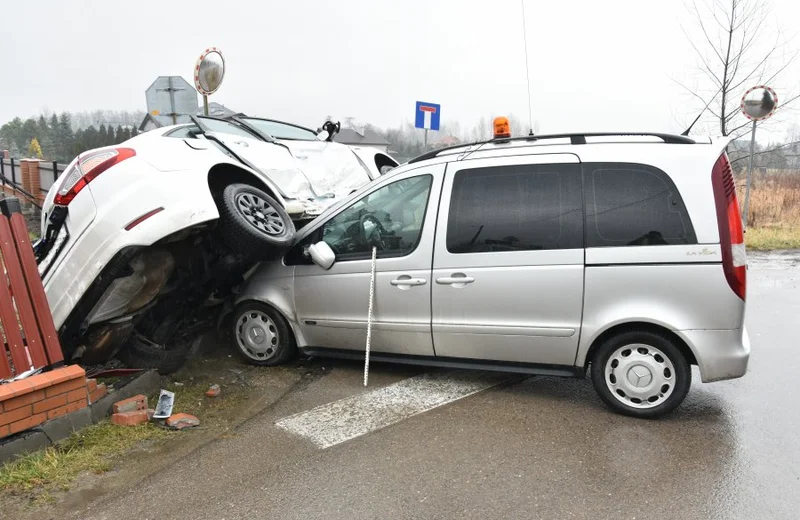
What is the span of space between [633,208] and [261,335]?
315cm

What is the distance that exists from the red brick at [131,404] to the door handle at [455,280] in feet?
7.32

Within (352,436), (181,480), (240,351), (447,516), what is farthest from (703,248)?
(240,351)

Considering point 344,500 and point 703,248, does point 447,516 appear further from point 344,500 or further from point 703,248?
point 703,248

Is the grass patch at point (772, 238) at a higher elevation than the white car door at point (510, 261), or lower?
lower

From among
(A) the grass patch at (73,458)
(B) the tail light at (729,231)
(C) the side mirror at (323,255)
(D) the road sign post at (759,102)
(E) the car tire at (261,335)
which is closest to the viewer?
(A) the grass patch at (73,458)

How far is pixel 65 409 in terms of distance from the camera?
358cm

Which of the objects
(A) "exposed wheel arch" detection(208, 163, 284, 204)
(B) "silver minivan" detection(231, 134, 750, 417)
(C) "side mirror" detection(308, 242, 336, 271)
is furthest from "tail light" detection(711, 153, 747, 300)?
(A) "exposed wheel arch" detection(208, 163, 284, 204)

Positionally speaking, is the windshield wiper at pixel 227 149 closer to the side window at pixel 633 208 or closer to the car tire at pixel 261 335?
the car tire at pixel 261 335

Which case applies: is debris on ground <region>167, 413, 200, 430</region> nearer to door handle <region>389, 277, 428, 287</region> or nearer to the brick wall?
the brick wall

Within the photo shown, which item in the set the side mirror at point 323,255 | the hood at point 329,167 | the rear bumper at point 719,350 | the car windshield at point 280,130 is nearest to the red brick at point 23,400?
the side mirror at point 323,255

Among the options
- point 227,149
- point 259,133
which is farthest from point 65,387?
point 259,133

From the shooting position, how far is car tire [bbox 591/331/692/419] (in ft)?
12.0

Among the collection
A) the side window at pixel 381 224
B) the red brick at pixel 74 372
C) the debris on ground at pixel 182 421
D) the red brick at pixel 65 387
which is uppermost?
the side window at pixel 381 224

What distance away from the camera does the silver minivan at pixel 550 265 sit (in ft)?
11.7
